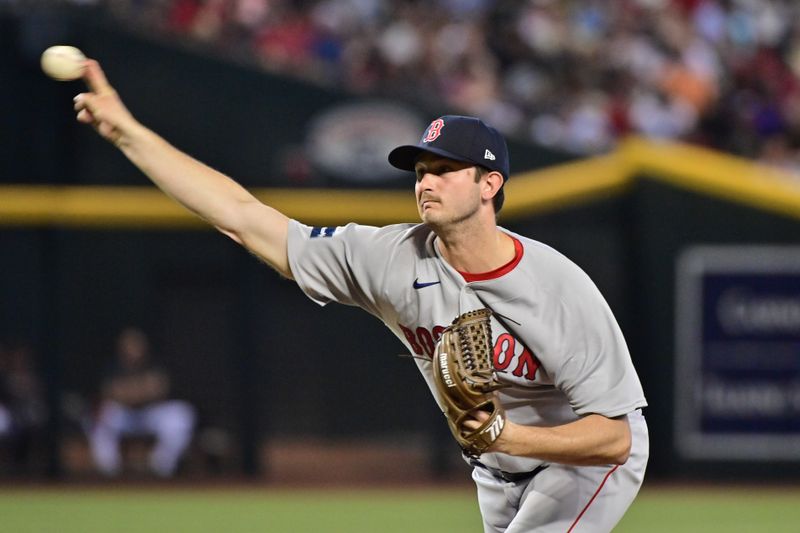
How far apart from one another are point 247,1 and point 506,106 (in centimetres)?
279

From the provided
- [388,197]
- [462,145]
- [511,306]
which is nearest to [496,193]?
[462,145]

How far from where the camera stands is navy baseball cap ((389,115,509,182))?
3.86 m

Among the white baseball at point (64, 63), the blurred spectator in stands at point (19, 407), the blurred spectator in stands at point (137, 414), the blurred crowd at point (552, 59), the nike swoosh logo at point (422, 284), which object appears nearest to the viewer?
the white baseball at point (64, 63)

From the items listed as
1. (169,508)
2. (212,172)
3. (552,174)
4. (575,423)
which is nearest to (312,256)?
(212,172)

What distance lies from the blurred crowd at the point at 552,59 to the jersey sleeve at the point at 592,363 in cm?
807

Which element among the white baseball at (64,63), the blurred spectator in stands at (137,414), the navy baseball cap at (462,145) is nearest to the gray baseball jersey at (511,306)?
the navy baseball cap at (462,145)

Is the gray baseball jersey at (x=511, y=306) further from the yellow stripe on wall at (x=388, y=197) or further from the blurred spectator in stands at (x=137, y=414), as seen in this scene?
the blurred spectator in stands at (x=137, y=414)

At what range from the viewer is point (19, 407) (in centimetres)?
1009

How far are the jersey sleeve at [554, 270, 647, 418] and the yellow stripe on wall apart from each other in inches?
243

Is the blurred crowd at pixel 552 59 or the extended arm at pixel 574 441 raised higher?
the blurred crowd at pixel 552 59

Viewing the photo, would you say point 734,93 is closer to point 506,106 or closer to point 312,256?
point 506,106

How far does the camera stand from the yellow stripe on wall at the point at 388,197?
10.3m

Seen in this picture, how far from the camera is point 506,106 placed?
526 inches

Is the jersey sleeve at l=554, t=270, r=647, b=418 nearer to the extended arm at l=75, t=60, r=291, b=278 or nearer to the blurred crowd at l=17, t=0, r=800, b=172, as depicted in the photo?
the extended arm at l=75, t=60, r=291, b=278
